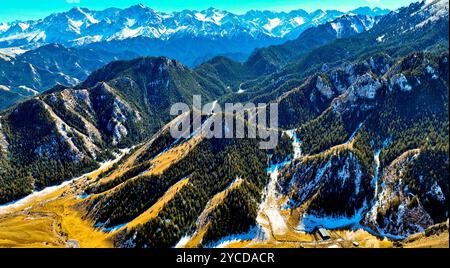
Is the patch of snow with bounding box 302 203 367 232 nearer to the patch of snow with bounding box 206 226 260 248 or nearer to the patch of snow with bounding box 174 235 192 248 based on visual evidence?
the patch of snow with bounding box 206 226 260 248

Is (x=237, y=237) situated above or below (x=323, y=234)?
below

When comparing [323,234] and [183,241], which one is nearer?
[323,234]

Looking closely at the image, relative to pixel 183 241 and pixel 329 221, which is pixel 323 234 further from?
pixel 183 241

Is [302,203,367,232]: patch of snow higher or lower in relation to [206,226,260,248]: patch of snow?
higher

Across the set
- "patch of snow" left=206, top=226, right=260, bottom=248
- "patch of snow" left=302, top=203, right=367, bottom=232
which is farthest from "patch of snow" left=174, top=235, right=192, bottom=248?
"patch of snow" left=302, top=203, right=367, bottom=232

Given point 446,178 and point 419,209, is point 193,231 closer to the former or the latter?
point 419,209

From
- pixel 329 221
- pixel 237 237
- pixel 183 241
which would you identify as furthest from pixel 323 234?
pixel 183 241

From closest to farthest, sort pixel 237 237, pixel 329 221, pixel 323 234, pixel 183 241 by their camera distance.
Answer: pixel 323 234 < pixel 237 237 < pixel 183 241 < pixel 329 221

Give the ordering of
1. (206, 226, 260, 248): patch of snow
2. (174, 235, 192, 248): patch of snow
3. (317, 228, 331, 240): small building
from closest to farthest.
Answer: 1. (317, 228, 331, 240): small building
2. (206, 226, 260, 248): patch of snow
3. (174, 235, 192, 248): patch of snow

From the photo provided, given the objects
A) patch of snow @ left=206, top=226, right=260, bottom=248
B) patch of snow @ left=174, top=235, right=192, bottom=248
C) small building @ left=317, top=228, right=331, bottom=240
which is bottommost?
patch of snow @ left=174, top=235, right=192, bottom=248

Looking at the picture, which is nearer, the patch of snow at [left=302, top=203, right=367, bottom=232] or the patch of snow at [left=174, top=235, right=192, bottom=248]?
the patch of snow at [left=174, top=235, right=192, bottom=248]

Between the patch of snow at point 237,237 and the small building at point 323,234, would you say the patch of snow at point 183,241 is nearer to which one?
the patch of snow at point 237,237
